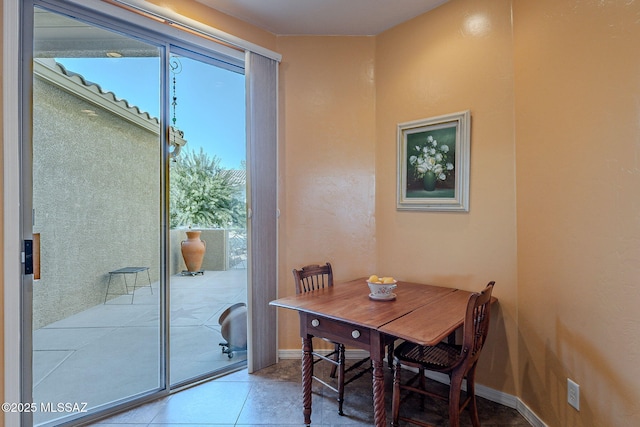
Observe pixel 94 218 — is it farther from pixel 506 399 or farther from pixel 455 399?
pixel 506 399

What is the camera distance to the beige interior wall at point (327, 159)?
9.39ft

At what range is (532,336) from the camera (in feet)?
6.44

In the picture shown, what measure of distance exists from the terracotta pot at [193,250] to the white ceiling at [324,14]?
180cm

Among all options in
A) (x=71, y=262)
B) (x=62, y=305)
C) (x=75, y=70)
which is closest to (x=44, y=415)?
(x=62, y=305)

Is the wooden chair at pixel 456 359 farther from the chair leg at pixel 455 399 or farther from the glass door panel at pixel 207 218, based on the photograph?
the glass door panel at pixel 207 218

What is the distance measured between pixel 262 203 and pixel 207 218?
18.2 inches

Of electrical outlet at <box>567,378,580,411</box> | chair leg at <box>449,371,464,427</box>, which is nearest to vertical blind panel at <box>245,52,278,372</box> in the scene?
chair leg at <box>449,371,464,427</box>

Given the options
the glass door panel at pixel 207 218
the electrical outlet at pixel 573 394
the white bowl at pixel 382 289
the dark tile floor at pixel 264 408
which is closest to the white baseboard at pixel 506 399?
the dark tile floor at pixel 264 408

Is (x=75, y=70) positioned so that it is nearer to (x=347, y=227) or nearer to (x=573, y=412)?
(x=347, y=227)

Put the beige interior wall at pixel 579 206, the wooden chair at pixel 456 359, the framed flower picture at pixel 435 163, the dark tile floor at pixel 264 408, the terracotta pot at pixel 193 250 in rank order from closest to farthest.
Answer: the beige interior wall at pixel 579 206
the wooden chair at pixel 456 359
the dark tile floor at pixel 264 408
the framed flower picture at pixel 435 163
the terracotta pot at pixel 193 250

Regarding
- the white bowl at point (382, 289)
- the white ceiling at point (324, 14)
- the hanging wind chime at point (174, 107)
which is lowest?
the white bowl at point (382, 289)

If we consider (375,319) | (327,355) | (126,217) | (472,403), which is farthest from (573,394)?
(126,217)

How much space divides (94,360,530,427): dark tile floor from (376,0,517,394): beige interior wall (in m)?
0.43

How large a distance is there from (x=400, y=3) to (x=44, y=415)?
3.63m
